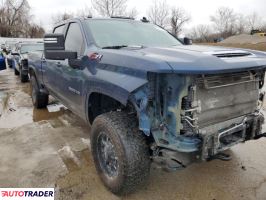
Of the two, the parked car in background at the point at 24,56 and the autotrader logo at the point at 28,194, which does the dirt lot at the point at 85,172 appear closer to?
the autotrader logo at the point at 28,194

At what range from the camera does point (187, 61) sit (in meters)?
2.68

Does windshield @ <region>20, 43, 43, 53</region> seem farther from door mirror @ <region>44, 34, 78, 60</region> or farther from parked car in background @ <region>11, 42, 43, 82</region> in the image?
door mirror @ <region>44, 34, 78, 60</region>

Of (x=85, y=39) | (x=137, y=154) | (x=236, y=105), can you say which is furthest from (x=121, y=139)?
(x=85, y=39)

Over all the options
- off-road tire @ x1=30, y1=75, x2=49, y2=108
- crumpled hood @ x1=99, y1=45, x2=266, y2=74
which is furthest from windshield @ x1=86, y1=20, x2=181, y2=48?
off-road tire @ x1=30, y1=75, x2=49, y2=108

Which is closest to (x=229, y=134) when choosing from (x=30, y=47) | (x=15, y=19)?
(x=30, y=47)

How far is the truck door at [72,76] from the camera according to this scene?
418cm

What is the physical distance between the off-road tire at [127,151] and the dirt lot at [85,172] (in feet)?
0.82

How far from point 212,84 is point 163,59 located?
0.54 m

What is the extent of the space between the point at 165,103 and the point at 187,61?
451mm

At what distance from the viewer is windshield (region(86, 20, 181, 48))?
4.14m

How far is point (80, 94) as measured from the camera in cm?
414

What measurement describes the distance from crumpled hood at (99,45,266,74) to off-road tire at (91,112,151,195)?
583 millimetres

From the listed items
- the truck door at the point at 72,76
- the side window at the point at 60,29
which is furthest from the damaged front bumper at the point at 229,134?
the side window at the point at 60,29

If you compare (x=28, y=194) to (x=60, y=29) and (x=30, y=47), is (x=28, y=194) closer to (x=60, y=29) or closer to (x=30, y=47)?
(x=60, y=29)
